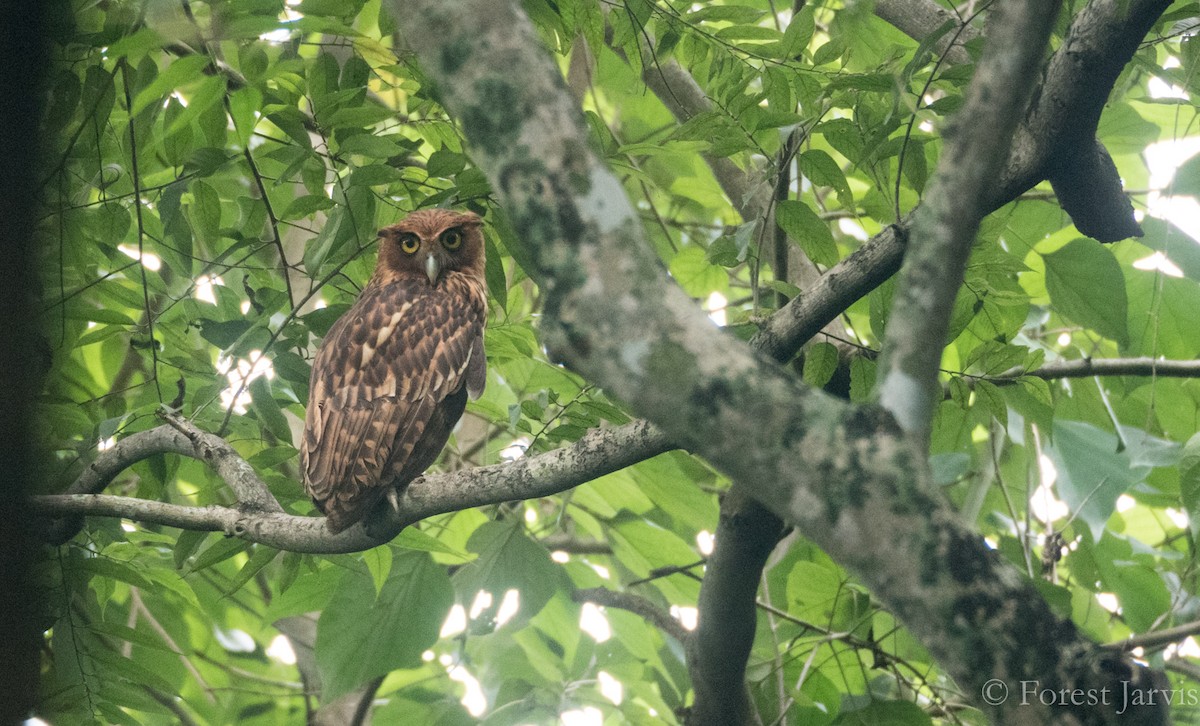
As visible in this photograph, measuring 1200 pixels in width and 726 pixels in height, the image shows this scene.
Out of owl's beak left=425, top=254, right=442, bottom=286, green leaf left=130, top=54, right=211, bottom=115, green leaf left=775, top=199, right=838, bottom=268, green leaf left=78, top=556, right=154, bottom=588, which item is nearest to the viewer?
green leaf left=130, top=54, right=211, bottom=115

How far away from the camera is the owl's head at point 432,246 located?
4.22 m

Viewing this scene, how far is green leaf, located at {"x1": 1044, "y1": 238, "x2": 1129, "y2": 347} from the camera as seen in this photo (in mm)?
3158

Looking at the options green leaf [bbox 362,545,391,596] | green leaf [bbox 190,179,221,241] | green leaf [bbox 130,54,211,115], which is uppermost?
green leaf [bbox 190,179,221,241]

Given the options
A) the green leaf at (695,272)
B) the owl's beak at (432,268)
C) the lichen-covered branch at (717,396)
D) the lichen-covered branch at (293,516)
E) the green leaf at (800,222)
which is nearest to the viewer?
the lichen-covered branch at (717,396)

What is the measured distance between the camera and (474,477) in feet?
8.34

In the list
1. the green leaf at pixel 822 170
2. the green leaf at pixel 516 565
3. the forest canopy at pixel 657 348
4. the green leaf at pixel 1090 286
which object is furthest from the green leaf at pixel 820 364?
the green leaf at pixel 516 565

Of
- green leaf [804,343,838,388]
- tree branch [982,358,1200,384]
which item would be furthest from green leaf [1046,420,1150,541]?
green leaf [804,343,838,388]

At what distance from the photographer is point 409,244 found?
14.2ft

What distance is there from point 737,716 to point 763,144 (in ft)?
5.94

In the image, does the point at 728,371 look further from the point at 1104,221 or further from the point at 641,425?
the point at 1104,221

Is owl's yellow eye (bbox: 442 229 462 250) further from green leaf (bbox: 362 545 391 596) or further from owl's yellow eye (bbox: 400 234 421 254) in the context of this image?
green leaf (bbox: 362 545 391 596)

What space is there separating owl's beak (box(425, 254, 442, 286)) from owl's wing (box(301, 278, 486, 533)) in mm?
255

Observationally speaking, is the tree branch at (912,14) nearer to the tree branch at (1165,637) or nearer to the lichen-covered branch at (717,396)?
the tree branch at (1165,637)

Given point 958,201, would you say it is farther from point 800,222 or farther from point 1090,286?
point 1090,286
